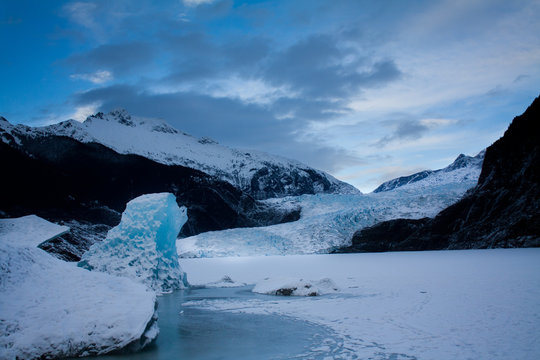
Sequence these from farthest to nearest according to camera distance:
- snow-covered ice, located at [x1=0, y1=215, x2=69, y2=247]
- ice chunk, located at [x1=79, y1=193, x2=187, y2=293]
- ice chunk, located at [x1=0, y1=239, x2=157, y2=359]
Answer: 1. snow-covered ice, located at [x1=0, y1=215, x2=69, y2=247]
2. ice chunk, located at [x1=79, y1=193, x2=187, y2=293]
3. ice chunk, located at [x1=0, y1=239, x2=157, y2=359]

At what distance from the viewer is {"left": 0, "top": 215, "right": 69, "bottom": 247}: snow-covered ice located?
13.0m

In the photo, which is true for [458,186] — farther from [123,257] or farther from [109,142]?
[109,142]

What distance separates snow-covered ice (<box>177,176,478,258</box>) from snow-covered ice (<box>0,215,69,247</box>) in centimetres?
1652

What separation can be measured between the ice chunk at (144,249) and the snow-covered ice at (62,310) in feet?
15.5

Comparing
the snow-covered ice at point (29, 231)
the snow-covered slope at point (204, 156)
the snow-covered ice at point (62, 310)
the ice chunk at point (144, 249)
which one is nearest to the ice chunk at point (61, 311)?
the snow-covered ice at point (62, 310)

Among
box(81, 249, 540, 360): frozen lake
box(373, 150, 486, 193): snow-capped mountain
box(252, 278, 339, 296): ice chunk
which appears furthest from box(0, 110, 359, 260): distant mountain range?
box(81, 249, 540, 360): frozen lake

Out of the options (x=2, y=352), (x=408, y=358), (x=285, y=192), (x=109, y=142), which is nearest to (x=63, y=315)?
(x=2, y=352)

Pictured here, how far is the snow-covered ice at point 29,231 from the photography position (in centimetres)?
1295

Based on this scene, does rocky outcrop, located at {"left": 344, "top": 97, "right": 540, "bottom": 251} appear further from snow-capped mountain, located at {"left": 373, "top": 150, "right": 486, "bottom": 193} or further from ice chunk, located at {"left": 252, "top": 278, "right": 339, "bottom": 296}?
snow-capped mountain, located at {"left": 373, "top": 150, "right": 486, "bottom": 193}

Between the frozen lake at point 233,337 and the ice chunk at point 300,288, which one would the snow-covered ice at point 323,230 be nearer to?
the ice chunk at point 300,288

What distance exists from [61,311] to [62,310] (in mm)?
17

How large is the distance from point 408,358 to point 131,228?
8.08m

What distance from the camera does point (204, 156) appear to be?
71.3 metres

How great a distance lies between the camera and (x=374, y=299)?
7316 mm
